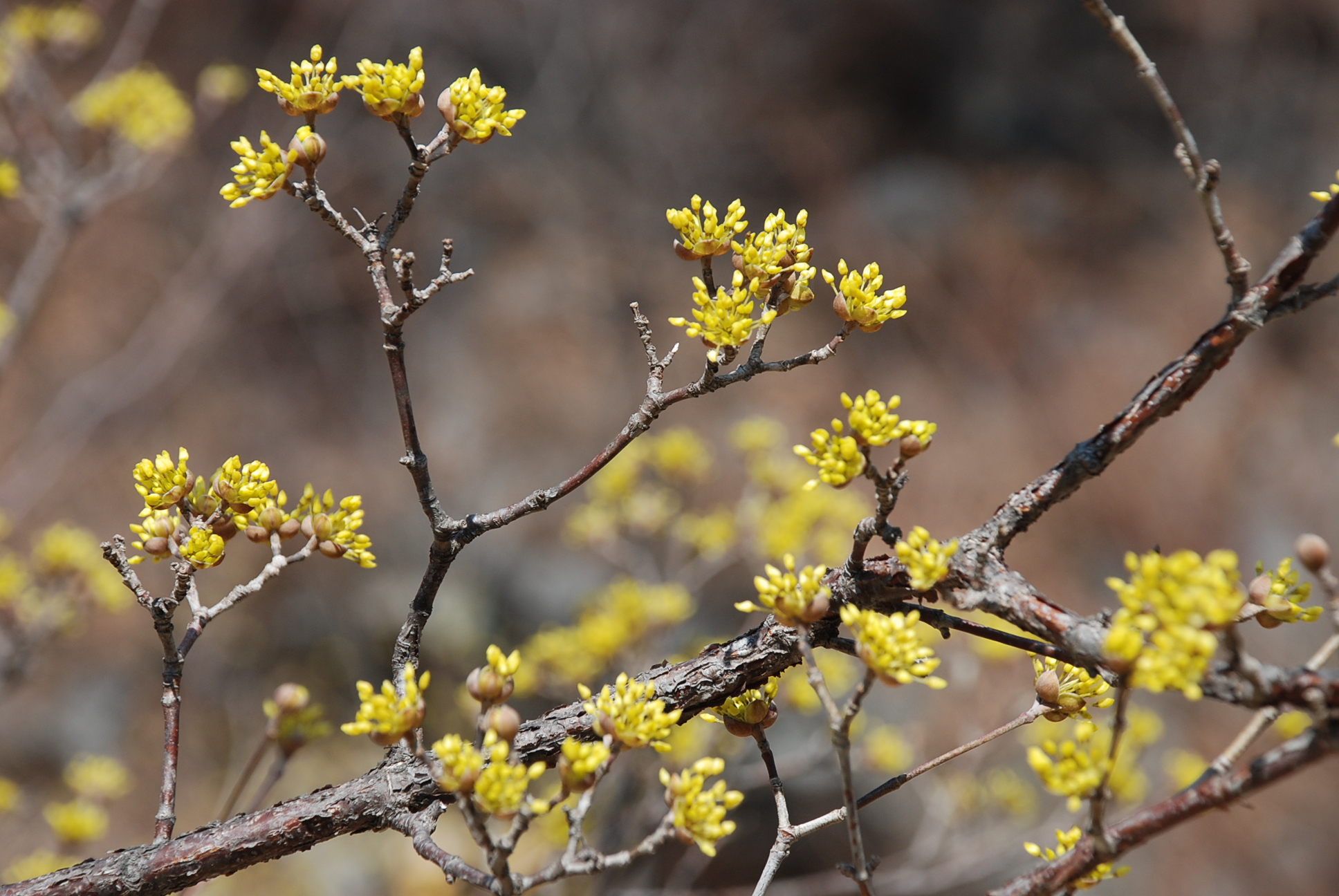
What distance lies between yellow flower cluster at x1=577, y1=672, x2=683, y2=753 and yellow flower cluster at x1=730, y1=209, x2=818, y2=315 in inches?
16.6

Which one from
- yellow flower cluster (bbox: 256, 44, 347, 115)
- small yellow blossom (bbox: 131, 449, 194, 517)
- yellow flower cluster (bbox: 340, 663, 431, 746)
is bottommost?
yellow flower cluster (bbox: 340, 663, 431, 746)

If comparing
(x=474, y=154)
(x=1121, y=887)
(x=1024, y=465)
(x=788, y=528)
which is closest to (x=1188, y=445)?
(x=1024, y=465)

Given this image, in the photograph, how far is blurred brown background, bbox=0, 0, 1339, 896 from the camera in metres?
4.09

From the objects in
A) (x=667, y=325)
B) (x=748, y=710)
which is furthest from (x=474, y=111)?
(x=667, y=325)

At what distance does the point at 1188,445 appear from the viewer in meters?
5.03

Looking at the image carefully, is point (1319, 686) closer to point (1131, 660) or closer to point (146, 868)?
point (1131, 660)

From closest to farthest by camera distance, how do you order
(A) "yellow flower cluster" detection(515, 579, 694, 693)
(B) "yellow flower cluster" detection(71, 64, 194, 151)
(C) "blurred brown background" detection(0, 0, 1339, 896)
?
(A) "yellow flower cluster" detection(515, 579, 694, 693)
(B) "yellow flower cluster" detection(71, 64, 194, 151)
(C) "blurred brown background" detection(0, 0, 1339, 896)

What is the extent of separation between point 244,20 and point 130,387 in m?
2.46

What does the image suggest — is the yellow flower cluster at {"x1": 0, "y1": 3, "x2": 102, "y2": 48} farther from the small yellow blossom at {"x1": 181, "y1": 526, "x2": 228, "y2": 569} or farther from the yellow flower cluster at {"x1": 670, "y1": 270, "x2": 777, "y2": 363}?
the yellow flower cluster at {"x1": 670, "y1": 270, "x2": 777, "y2": 363}

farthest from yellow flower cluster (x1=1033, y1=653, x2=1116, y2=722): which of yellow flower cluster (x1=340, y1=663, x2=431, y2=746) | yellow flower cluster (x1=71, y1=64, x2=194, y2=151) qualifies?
yellow flower cluster (x1=71, y1=64, x2=194, y2=151)

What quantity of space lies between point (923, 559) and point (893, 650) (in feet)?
0.30

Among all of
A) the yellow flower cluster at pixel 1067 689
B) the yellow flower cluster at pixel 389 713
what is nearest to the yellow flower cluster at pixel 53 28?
the yellow flower cluster at pixel 389 713

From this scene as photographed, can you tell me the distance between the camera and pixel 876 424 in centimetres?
70

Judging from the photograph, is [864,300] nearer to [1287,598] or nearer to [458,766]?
[1287,598]
